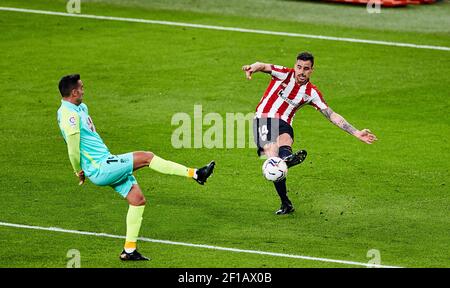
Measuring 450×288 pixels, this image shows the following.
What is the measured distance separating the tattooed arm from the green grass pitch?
1.34 meters

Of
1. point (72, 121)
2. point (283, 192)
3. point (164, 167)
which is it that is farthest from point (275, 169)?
point (72, 121)

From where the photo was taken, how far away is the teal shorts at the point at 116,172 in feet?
51.4

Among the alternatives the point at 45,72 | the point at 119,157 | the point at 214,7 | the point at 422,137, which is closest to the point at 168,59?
the point at 45,72

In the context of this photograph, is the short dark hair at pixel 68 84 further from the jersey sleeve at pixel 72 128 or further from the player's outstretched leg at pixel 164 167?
→ the player's outstretched leg at pixel 164 167

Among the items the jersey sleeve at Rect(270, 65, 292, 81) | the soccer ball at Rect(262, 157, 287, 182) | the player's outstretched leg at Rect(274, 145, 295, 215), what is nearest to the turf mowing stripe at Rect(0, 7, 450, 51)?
the jersey sleeve at Rect(270, 65, 292, 81)

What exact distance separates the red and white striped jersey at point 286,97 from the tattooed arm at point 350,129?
0.28 meters

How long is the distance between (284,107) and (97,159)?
3858 millimetres

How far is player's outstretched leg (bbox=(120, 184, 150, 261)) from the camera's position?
15617 millimetres

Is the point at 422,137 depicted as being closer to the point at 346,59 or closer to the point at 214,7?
the point at 346,59

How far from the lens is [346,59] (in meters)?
27.6

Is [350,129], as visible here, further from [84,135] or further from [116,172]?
[84,135]

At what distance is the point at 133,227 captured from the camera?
1560 cm

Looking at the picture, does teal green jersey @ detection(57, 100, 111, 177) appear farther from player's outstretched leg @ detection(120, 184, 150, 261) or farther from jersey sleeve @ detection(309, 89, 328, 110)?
jersey sleeve @ detection(309, 89, 328, 110)
